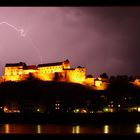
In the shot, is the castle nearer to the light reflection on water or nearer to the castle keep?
the castle keep

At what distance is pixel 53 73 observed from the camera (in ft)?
91.1

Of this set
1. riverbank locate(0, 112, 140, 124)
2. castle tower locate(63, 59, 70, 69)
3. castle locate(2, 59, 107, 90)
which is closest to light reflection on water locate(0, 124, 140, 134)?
riverbank locate(0, 112, 140, 124)

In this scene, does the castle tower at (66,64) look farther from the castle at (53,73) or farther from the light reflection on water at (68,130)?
the light reflection on water at (68,130)

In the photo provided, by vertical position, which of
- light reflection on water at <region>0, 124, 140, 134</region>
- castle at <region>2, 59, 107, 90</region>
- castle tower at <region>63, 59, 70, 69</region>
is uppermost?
castle tower at <region>63, 59, 70, 69</region>

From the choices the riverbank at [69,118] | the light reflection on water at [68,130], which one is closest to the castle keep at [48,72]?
the riverbank at [69,118]

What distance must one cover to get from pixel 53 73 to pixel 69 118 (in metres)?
11.5

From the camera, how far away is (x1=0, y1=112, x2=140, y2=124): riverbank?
1565 cm

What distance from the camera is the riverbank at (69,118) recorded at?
51.3 ft

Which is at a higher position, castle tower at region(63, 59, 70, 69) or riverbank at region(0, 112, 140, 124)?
castle tower at region(63, 59, 70, 69)

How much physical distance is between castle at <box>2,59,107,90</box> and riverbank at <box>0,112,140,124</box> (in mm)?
9800

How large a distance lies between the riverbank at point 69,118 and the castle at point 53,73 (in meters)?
9.80
